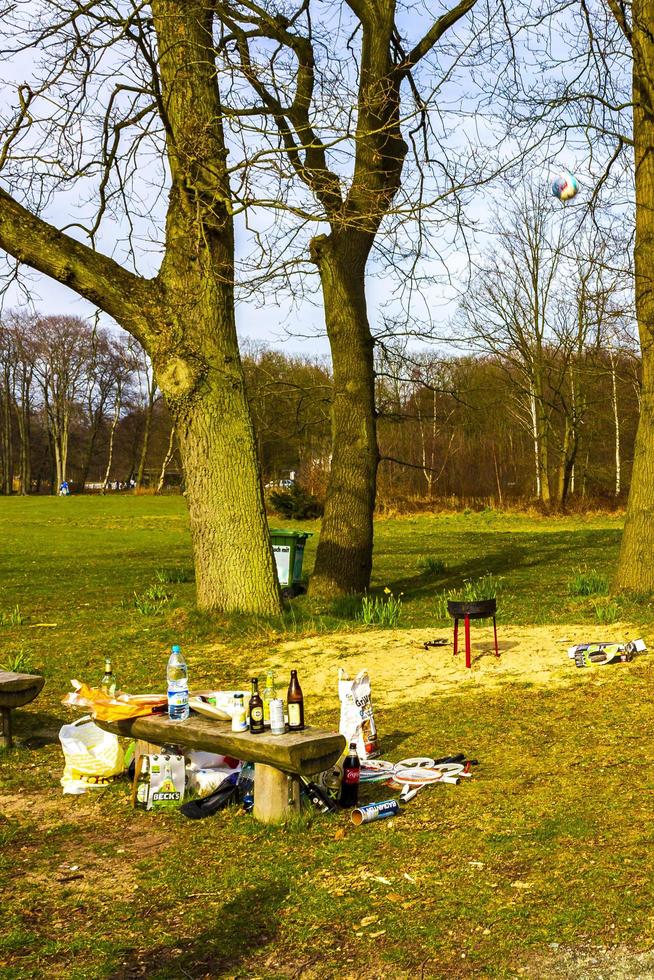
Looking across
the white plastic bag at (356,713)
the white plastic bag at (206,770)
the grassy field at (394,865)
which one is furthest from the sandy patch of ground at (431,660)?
the white plastic bag at (206,770)

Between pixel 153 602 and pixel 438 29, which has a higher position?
pixel 438 29

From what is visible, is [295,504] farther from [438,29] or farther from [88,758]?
[88,758]

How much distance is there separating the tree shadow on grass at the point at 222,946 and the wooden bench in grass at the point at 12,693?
3002 millimetres

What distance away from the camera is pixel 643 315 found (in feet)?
37.5

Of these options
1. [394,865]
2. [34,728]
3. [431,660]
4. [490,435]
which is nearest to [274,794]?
[394,865]

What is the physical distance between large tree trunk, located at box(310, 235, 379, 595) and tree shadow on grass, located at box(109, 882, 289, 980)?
31.0 feet

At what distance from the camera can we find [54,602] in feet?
48.8

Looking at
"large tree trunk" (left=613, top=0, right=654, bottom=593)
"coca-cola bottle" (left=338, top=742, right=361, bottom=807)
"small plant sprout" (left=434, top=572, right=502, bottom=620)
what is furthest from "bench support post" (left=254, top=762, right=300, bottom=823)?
"large tree trunk" (left=613, top=0, right=654, bottom=593)

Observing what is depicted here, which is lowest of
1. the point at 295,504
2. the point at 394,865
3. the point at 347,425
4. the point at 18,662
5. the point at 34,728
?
the point at 34,728

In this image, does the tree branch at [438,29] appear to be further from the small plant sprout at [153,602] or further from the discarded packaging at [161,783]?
the discarded packaging at [161,783]

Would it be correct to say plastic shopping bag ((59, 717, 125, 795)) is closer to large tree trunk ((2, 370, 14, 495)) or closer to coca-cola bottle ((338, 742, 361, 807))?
coca-cola bottle ((338, 742, 361, 807))

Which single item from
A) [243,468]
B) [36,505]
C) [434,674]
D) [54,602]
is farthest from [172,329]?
[36,505]

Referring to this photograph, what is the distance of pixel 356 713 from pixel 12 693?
244cm

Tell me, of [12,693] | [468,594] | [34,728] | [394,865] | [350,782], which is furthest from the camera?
[468,594]
